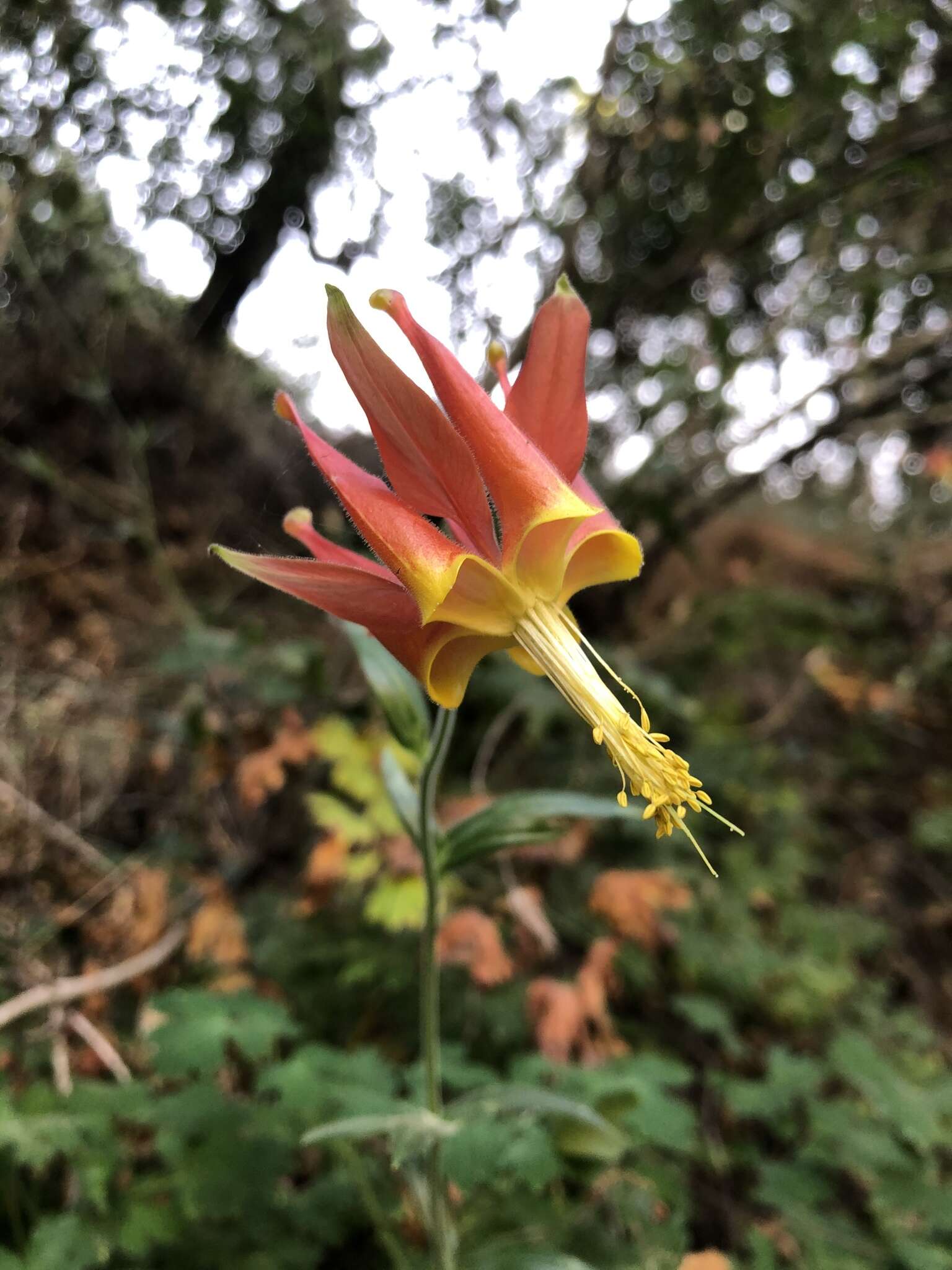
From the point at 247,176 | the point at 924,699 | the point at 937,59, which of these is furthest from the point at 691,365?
the point at 247,176

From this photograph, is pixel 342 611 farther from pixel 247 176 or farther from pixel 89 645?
pixel 247 176

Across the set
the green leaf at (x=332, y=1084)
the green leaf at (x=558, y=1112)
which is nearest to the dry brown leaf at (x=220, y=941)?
the green leaf at (x=332, y=1084)

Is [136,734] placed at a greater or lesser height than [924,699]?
greater

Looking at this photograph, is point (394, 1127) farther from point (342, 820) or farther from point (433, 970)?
point (342, 820)

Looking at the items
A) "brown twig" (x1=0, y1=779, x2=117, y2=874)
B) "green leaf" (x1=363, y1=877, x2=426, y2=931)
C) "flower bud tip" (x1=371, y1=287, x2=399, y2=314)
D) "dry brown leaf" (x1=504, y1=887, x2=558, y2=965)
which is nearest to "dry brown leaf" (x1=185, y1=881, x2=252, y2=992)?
"green leaf" (x1=363, y1=877, x2=426, y2=931)

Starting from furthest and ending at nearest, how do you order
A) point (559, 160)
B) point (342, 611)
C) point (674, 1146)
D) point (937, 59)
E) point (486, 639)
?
point (559, 160), point (937, 59), point (674, 1146), point (486, 639), point (342, 611)

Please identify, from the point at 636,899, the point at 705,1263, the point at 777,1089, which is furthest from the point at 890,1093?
the point at 636,899
